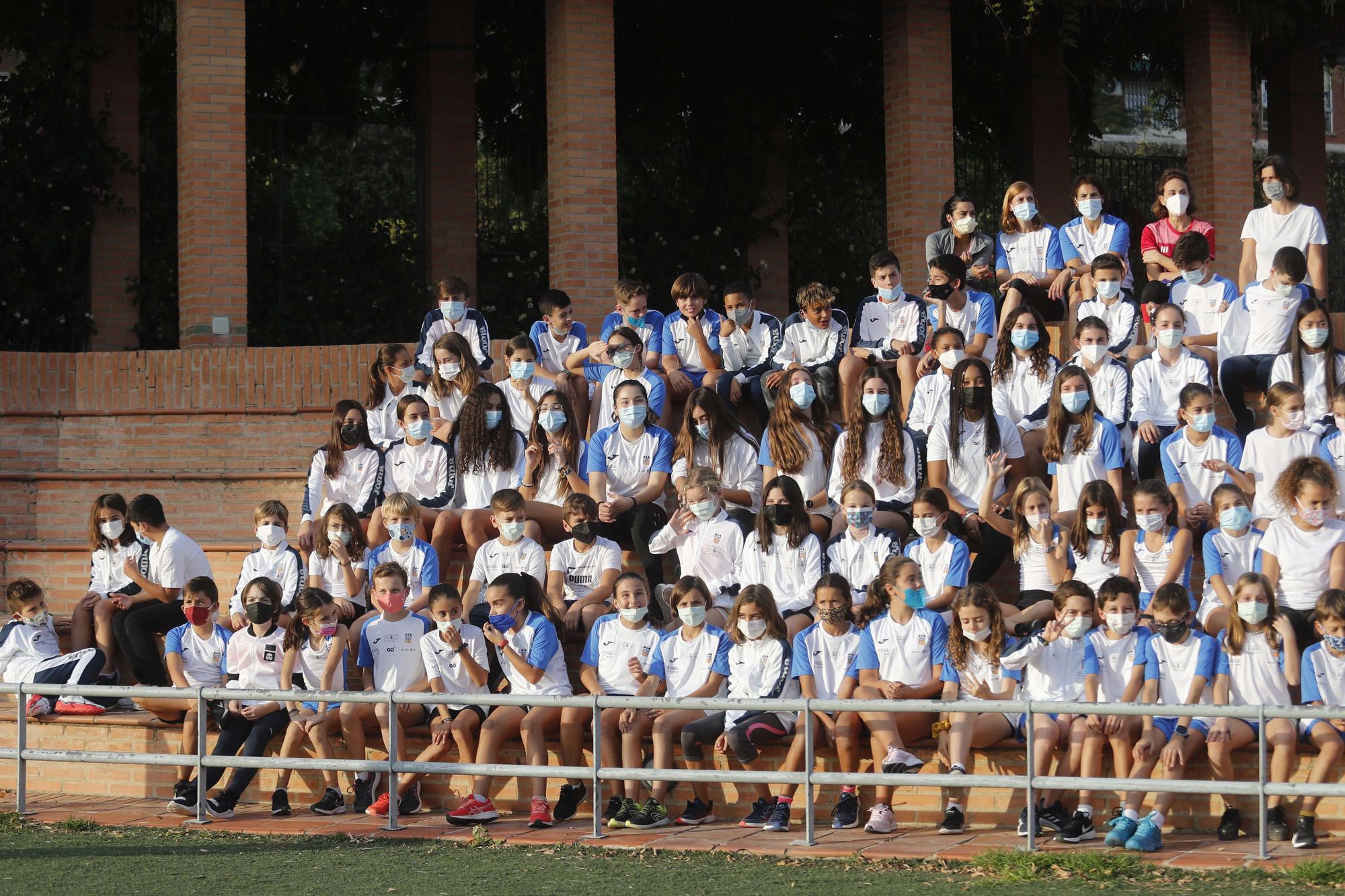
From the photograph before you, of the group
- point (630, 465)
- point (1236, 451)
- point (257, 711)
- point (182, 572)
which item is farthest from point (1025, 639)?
point (182, 572)

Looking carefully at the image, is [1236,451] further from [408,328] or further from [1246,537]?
[408,328]

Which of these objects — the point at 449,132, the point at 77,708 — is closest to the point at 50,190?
the point at 449,132

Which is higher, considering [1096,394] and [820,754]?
[1096,394]

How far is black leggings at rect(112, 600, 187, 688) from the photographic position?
454 inches

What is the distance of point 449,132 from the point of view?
1994 cm

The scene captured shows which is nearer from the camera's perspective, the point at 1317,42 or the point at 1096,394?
the point at 1096,394

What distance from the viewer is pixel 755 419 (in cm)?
1282

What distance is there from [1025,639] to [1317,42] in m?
13.5

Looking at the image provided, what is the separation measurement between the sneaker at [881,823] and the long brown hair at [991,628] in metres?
0.92

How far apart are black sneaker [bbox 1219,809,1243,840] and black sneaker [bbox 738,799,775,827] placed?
2.26 meters

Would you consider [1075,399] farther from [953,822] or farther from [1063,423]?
[953,822]

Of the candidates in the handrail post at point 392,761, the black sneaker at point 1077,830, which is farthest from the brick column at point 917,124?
the handrail post at point 392,761

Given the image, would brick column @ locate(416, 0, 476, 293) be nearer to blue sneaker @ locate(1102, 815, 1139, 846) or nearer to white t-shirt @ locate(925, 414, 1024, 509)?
white t-shirt @ locate(925, 414, 1024, 509)

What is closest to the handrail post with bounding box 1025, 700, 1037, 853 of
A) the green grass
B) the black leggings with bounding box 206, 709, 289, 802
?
the green grass
